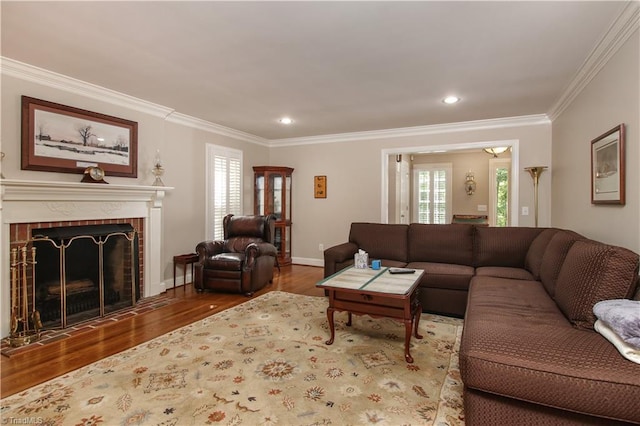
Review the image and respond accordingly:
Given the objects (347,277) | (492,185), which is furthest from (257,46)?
(492,185)

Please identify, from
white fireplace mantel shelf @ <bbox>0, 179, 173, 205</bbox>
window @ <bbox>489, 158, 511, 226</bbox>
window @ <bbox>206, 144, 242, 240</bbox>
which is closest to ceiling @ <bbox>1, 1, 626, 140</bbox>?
white fireplace mantel shelf @ <bbox>0, 179, 173, 205</bbox>

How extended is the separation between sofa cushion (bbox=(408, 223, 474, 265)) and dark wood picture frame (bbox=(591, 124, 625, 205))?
51.5 inches

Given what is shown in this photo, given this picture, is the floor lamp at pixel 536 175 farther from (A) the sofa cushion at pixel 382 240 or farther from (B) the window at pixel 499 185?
(B) the window at pixel 499 185

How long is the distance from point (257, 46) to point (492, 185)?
6.36m

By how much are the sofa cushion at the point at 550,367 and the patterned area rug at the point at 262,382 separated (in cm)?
47

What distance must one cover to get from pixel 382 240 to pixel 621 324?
2.86 metres

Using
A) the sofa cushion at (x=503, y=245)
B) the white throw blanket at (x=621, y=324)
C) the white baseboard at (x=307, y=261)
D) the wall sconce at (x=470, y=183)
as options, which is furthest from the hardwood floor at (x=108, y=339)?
the wall sconce at (x=470, y=183)

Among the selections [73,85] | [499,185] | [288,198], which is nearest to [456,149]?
[499,185]

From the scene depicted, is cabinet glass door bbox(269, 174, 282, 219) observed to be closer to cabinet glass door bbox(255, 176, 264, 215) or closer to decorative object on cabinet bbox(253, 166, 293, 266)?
decorative object on cabinet bbox(253, 166, 293, 266)

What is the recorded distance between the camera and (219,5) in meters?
2.01

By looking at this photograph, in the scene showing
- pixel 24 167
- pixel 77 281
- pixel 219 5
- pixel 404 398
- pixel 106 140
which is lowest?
pixel 404 398

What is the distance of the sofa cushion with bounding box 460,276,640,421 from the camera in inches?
51.6

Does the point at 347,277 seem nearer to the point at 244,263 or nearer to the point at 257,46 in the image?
the point at 244,263

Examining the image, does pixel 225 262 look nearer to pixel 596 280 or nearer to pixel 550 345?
pixel 550 345
